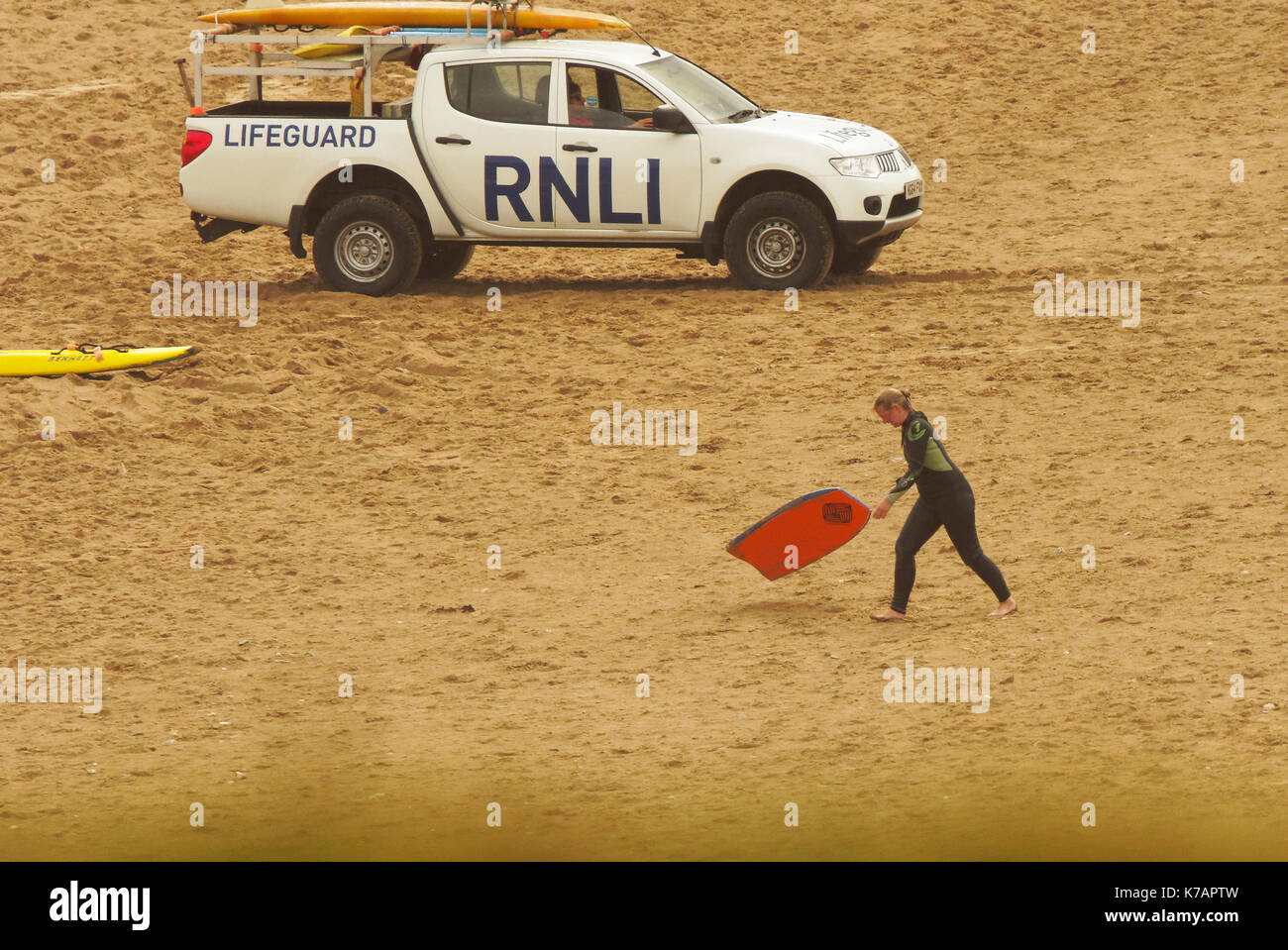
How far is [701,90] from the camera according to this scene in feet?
52.6

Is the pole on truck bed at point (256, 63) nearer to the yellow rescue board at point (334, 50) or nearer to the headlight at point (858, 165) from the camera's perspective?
the yellow rescue board at point (334, 50)

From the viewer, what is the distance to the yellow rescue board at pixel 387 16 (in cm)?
1616

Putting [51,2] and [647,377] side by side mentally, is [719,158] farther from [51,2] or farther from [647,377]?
[51,2]

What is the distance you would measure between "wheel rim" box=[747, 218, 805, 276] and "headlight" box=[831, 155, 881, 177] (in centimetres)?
61

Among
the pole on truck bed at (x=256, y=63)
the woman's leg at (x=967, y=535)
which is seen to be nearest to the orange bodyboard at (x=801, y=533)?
the woman's leg at (x=967, y=535)

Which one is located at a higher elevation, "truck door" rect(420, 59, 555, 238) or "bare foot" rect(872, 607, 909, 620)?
"truck door" rect(420, 59, 555, 238)

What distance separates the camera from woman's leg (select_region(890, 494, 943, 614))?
10.2 meters

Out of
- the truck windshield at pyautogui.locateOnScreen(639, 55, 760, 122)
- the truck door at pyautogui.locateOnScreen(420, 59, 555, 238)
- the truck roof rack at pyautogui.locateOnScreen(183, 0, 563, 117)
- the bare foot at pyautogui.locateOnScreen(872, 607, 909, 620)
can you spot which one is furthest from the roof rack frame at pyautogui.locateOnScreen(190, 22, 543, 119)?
the bare foot at pyautogui.locateOnScreen(872, 607, 909, 620)

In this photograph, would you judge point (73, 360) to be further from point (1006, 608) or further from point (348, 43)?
point (1006, 608)

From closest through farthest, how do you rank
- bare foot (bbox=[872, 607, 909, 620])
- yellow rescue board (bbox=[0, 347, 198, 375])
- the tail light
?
bare foot (bbox=[872, 607, 909, 620])
yellow rescue board (bbox=[0, 347, 198, 375])
the tail light

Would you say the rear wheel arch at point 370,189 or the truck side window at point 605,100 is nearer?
the truck side window at point 605,100

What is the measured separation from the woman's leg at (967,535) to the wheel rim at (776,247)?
5839mm

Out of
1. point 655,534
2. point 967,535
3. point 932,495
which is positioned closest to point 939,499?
point 932,495

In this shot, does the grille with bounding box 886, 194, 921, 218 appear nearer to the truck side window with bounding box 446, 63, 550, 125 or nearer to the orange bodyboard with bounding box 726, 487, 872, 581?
the truck side window with bounding box 446, 63, 550, 125
